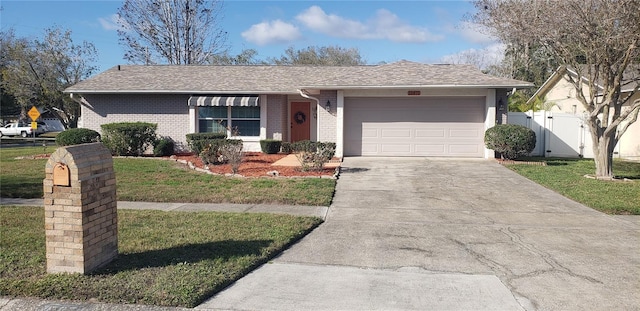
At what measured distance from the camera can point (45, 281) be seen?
16.1 ft

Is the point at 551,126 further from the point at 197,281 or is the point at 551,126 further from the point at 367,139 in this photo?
the point at 197,281

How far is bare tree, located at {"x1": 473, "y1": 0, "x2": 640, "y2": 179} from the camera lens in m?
11.3

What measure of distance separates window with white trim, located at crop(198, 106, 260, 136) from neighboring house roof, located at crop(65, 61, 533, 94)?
862 mm

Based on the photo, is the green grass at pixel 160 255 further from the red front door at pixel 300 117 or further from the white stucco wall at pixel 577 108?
the red front door at pixel 300 117

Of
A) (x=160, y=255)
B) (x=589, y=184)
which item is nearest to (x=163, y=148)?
(x=160, y=255)

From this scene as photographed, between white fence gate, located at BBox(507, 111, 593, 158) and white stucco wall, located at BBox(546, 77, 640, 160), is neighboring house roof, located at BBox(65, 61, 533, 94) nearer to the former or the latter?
white fence gate, located at BBox(507, 111, 593, 158)

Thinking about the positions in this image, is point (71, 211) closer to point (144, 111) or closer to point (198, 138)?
point (198, 138)

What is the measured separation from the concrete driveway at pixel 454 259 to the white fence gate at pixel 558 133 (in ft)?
30.1

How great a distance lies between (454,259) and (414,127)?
11633 millimetres

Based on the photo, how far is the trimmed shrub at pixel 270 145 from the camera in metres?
18.8

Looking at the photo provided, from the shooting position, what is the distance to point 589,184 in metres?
12.0

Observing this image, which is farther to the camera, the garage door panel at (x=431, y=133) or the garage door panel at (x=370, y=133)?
the garage door panel at (x=370, y=133)

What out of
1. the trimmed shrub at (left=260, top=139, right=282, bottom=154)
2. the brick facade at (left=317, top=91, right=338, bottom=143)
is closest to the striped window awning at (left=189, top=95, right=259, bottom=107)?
the trimmed shrub at (left=260, top=139, right=282, bottom=154)

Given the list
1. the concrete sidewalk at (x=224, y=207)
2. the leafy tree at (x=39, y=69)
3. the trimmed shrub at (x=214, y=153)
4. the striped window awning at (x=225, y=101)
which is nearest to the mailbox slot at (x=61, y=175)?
the concrete sidewalk at (x=224, y=207)
